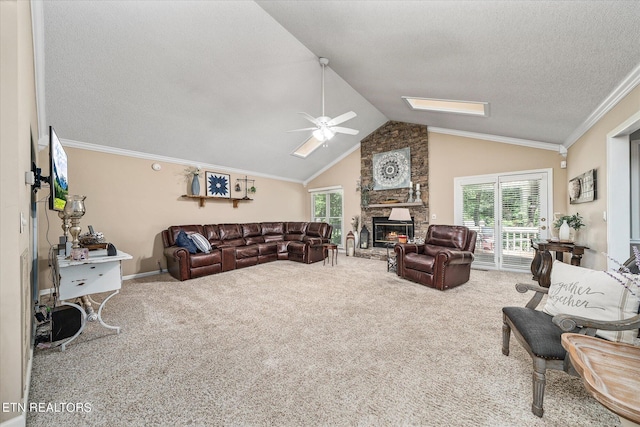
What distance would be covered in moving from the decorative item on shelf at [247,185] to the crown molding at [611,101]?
20.8ft

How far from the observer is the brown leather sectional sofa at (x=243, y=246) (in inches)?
174

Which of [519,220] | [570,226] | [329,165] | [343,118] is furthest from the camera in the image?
[329,165]

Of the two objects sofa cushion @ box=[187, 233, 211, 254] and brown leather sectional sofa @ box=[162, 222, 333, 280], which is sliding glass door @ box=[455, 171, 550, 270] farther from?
sofa cushion @ box=[187, 233, 211, 254]

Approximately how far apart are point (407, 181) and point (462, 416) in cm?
538

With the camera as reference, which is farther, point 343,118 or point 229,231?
point 229,231

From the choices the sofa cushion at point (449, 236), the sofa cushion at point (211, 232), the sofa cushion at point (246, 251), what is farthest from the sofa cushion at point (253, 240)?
the sofa cushion at point (449, 236)

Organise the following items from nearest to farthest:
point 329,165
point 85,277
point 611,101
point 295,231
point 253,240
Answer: point 85,277
point 611,101
point 253,240
point 295,231
point 329,165

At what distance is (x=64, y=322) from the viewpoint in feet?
7.22

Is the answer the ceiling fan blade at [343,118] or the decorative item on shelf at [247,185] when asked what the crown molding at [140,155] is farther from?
the ceiling fan blade at [343,118]

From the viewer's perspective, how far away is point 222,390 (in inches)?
64.0

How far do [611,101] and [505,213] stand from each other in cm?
260

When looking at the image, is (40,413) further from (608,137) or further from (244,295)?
(608,137)

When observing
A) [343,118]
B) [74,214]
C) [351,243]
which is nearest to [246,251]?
[351,243]

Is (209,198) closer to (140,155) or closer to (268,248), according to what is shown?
(140,155)
